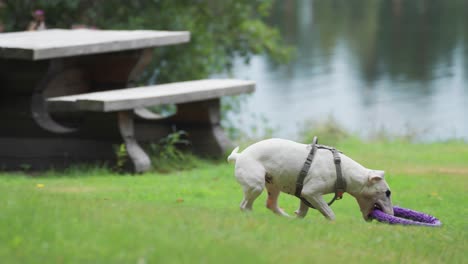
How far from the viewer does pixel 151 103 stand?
1186 centimetres

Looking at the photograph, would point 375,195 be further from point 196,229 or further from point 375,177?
point 196,229

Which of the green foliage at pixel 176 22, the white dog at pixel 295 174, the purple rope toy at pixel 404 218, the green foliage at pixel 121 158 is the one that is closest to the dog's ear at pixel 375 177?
the white dog at pixel 295 174

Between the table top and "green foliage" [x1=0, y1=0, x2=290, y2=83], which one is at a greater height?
the table top

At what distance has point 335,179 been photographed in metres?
7.99

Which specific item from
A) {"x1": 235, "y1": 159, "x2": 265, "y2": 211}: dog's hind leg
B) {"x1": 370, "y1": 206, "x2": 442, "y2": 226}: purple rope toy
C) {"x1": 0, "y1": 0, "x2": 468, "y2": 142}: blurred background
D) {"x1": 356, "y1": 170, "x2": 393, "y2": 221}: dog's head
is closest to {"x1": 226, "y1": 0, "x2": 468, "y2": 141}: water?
{"x1": 0, "y1": 0, "x2": 468, "y2": 142}: blurred background

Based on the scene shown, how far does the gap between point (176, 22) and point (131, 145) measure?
7.14 metres

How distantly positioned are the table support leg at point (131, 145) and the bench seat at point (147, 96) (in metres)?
0.33

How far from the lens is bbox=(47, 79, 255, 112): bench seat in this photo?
11359 millimetres

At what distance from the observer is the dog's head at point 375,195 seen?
8023mm

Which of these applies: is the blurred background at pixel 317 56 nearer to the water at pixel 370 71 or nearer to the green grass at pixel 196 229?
the water at pixel 370 71

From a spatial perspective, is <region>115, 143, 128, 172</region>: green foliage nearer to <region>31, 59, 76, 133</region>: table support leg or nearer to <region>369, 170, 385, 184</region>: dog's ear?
<region>31, 59, 76, 133</region>: table support leg

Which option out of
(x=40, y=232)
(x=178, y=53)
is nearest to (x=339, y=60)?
(x=178, y=53)

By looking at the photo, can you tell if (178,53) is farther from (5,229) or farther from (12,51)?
(5,229)

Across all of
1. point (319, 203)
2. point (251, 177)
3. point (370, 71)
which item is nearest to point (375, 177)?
point (319, 203)
